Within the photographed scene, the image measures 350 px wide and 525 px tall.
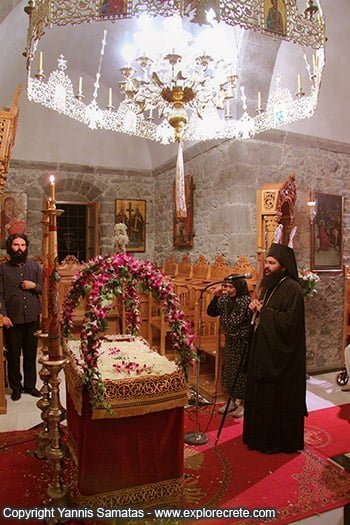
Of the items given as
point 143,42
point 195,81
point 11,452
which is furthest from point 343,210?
point 11,452

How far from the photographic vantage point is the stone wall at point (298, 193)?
6.31m

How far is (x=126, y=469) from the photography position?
2.72m

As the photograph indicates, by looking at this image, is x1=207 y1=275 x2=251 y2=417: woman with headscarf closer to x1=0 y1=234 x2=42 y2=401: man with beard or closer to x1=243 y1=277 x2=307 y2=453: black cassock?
x1=243 y1=277 x2=307 y2=453: black cassock

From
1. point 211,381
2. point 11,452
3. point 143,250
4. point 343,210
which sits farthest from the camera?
point 143,250

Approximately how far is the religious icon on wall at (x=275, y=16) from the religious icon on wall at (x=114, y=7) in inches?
41.7

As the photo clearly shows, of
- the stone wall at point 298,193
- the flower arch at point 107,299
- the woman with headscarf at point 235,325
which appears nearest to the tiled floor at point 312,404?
the stone wall at point 298,193

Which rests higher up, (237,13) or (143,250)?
(237,13)

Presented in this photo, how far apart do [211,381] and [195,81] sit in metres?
3.66

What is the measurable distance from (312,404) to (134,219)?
21.7 feet

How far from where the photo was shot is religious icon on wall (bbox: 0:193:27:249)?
9.12 metres

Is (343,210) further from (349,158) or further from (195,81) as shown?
(195,81)

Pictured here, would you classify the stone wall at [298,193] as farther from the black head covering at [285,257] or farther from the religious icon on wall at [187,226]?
the black head covering at [285,257]

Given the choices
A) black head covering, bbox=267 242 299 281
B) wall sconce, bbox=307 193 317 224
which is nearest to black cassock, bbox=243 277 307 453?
black head covering, bbox=267 242 299 281

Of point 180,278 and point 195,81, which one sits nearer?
point 195,81
